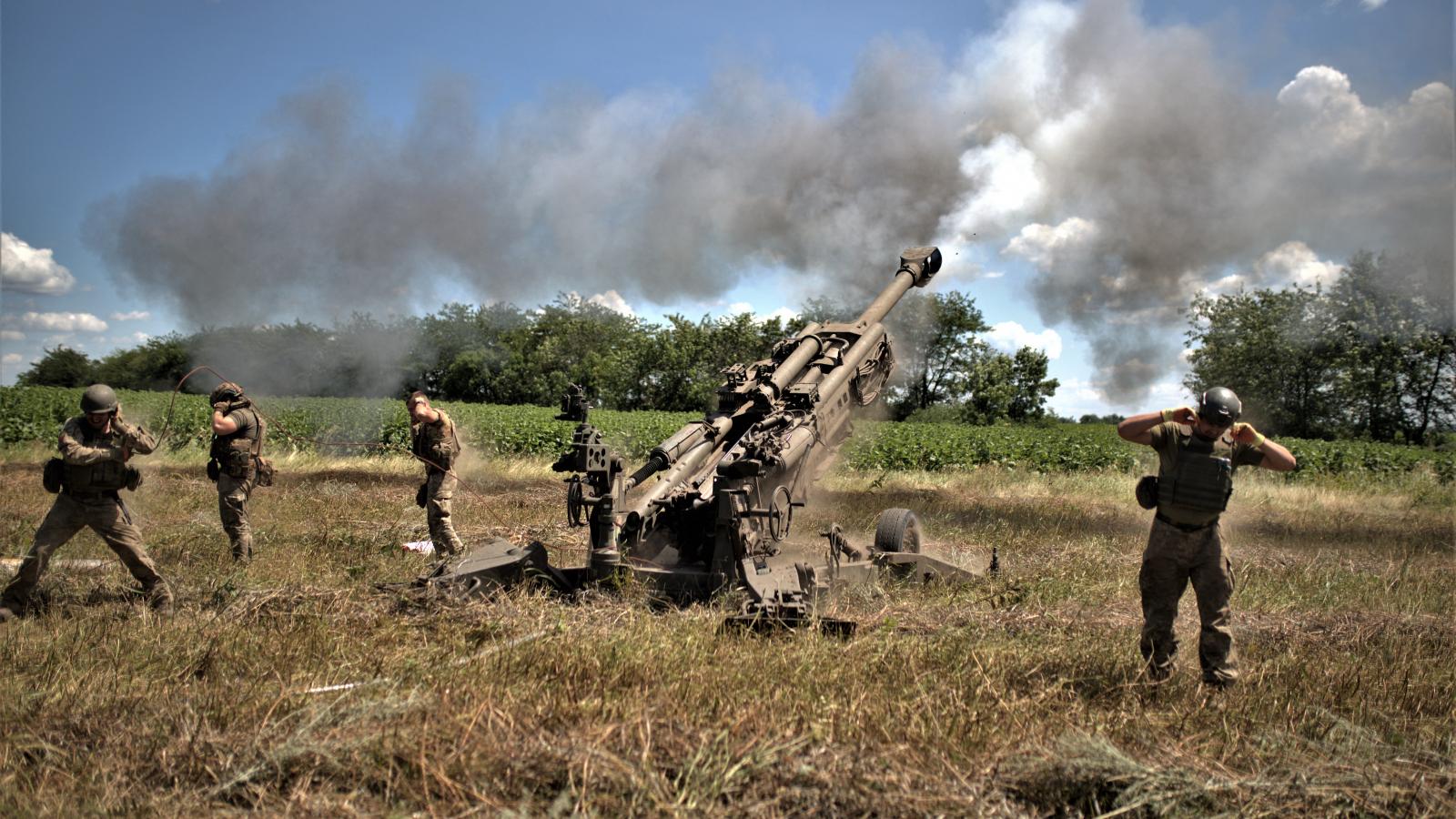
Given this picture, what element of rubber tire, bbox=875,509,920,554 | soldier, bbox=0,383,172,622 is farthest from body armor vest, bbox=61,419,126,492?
rubber tire, bbox=875,509,920,554

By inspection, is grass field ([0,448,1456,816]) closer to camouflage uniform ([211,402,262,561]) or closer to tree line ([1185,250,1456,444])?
camouflage uniform ([211,402,262,561])

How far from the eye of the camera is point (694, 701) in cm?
452

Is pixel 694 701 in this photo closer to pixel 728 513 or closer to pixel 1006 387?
pixel 728 513

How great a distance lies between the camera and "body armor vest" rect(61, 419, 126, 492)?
6.43m

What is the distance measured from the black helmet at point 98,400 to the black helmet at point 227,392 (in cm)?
201

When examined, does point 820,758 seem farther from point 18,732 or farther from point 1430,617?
point 1430,617

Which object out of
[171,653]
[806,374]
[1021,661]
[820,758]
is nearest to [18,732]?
[171,653]

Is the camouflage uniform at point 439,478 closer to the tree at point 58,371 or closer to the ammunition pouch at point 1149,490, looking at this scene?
the ammunition pouch at point 1149,490

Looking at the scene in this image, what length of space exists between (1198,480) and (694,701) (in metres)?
2.94

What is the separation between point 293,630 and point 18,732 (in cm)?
162

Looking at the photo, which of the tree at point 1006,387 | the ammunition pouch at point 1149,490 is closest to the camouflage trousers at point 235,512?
the ammunition pouch at point 1149,490

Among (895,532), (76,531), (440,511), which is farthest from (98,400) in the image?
(895,532)

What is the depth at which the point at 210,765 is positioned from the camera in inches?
156

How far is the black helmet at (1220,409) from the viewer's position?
196 inches
